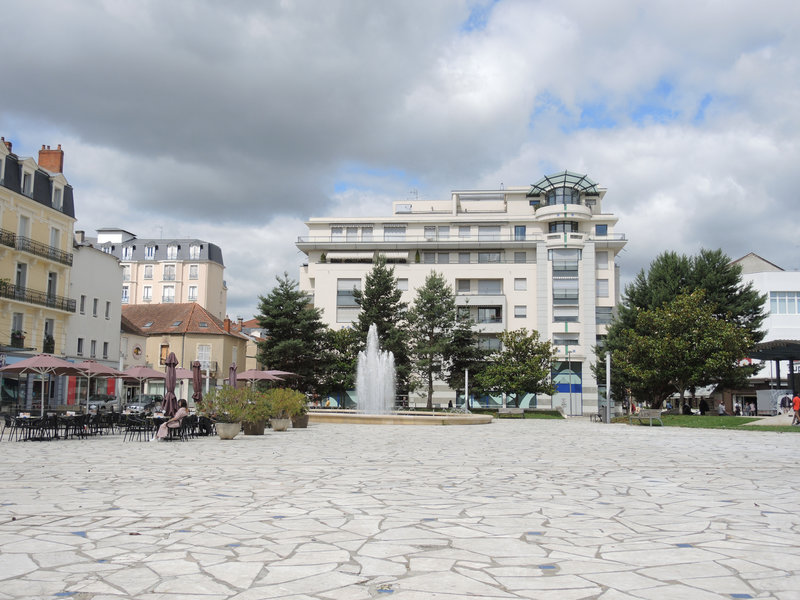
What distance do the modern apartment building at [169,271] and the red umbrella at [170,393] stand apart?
221ft

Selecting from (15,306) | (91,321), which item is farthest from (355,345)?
(15,306)

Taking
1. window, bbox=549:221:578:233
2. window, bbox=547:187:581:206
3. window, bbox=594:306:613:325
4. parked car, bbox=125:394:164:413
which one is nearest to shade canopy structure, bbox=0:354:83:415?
parked car, bbox=125:394:164:413

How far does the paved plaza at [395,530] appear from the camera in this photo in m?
4.99

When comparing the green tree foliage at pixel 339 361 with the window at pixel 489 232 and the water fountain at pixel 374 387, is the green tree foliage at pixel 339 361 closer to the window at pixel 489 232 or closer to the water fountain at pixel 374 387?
the water fountain at pixel 374 387

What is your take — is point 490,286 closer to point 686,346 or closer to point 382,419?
point 686,346

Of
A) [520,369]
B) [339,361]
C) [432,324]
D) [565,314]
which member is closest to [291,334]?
[339,361]

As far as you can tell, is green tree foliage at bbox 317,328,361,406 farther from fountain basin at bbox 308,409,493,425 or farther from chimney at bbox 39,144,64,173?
chimney at bbox 39,144,64,173

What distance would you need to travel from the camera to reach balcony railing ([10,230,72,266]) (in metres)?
36.6

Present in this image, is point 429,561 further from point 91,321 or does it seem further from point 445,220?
point 445,220

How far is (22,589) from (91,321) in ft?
141

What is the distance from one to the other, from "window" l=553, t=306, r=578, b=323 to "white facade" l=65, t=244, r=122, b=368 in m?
37.0

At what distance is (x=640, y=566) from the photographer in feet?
18.2

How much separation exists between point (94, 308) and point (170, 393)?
27.4 metres

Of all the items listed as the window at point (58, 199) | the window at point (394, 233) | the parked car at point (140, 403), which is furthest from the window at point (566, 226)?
the window at point (58, 199)
